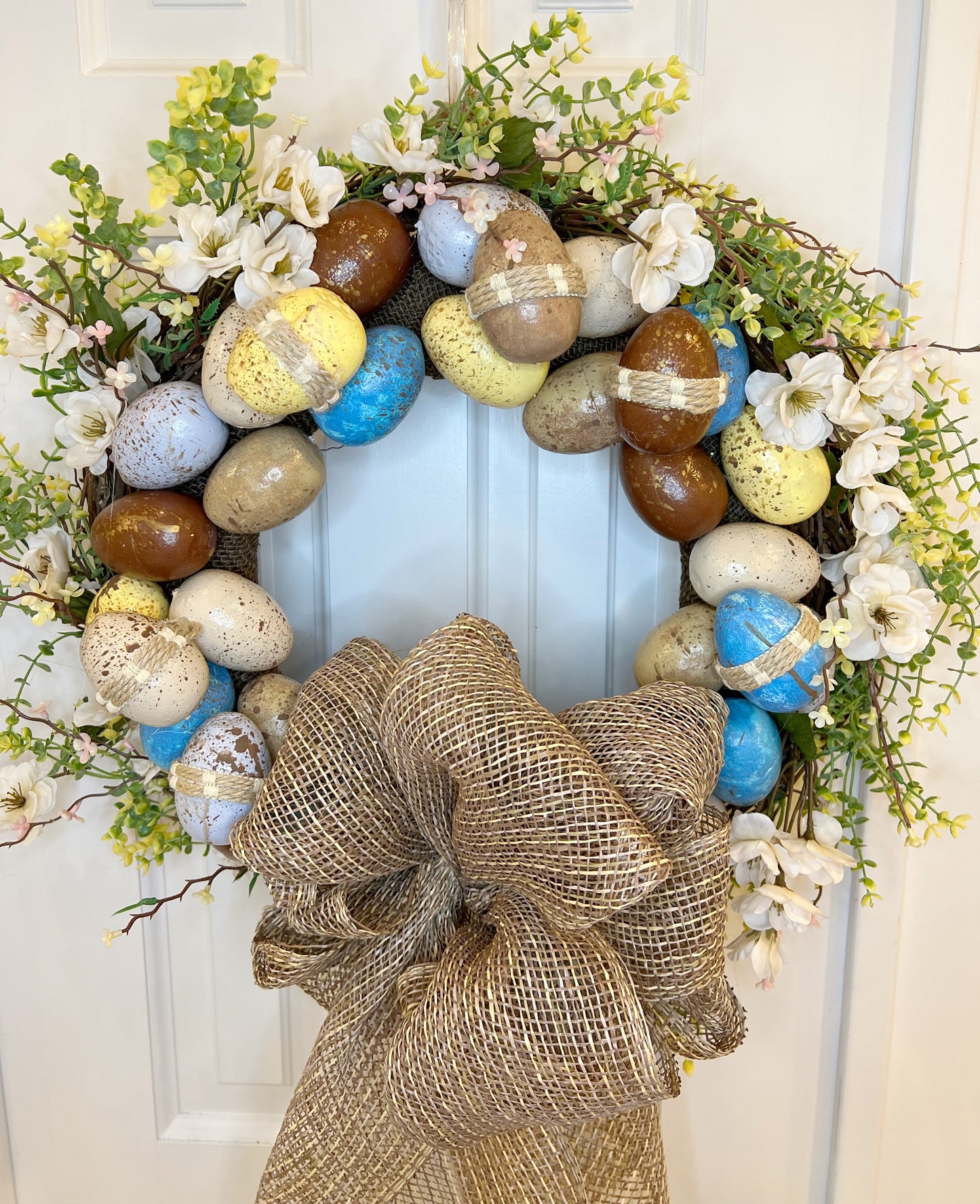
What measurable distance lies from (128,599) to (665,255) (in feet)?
1.59

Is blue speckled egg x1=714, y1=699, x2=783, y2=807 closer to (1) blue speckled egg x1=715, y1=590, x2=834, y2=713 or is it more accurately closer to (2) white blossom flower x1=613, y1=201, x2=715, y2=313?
(1) blue speckled egg x1=715, y1=590, x2=834, y2=713

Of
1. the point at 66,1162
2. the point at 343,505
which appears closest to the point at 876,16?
the point at 343,505

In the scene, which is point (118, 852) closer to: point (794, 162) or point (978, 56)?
point (794, 162)

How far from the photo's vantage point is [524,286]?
61 cm

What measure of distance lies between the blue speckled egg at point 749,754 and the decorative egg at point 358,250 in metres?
0.43

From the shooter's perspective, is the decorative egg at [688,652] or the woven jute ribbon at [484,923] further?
the decorative egg at [688,652]

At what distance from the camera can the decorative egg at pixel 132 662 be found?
67cm

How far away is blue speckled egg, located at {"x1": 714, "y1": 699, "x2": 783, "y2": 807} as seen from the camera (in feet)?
2.30

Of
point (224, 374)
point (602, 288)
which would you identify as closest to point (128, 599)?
point (224, 374)

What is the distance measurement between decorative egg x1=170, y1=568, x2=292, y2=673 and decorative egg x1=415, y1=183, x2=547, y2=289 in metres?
0.30

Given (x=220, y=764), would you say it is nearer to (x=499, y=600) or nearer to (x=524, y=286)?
(x=499, y=600)

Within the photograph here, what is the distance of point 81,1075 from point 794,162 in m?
1.14

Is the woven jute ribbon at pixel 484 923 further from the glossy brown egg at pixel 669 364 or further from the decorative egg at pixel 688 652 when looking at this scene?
the glossy brown egg at pixel 669 364

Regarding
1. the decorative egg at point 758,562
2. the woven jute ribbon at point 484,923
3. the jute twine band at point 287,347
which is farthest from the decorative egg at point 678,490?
the jute twine band at point 287,347
